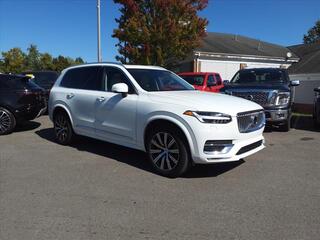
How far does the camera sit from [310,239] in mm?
3467

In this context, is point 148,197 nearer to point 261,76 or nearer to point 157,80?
point 157,80

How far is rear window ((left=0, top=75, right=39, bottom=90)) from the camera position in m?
9.34

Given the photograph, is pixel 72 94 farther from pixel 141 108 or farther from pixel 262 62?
pixel 262 62

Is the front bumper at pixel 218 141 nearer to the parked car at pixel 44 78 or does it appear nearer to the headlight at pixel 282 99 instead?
the headlight at pixel 282 99

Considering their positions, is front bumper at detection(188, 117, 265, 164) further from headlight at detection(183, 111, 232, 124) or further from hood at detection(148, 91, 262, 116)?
hood at detection(148, 91, 262, 116)

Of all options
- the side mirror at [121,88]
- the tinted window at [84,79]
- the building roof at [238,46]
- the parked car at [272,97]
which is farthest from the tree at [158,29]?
the side mirror at [121,88]

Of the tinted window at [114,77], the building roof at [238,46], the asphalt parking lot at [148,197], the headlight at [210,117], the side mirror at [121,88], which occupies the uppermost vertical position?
the building roof at [238,46]

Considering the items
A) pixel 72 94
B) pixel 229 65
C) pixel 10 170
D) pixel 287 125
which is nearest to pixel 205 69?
pixel 229 65

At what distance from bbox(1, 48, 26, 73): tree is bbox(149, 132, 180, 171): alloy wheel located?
48.8 meters

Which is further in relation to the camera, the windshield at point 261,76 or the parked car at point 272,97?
the windshield at point 261,76

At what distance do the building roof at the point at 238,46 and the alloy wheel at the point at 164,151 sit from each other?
20.8m

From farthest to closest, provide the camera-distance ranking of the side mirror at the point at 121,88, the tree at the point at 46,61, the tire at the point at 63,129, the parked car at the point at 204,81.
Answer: the tree at the point at 46,61, the parked car at the point at 204,81, the tire at the point at 63,129, the side mirror at the point at 121,88

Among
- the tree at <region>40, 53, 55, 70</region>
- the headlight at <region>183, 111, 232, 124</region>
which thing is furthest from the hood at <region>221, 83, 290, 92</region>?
the tree at <region>40, 53, 55, 70</region>

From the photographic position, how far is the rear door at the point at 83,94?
6816 millimetres
